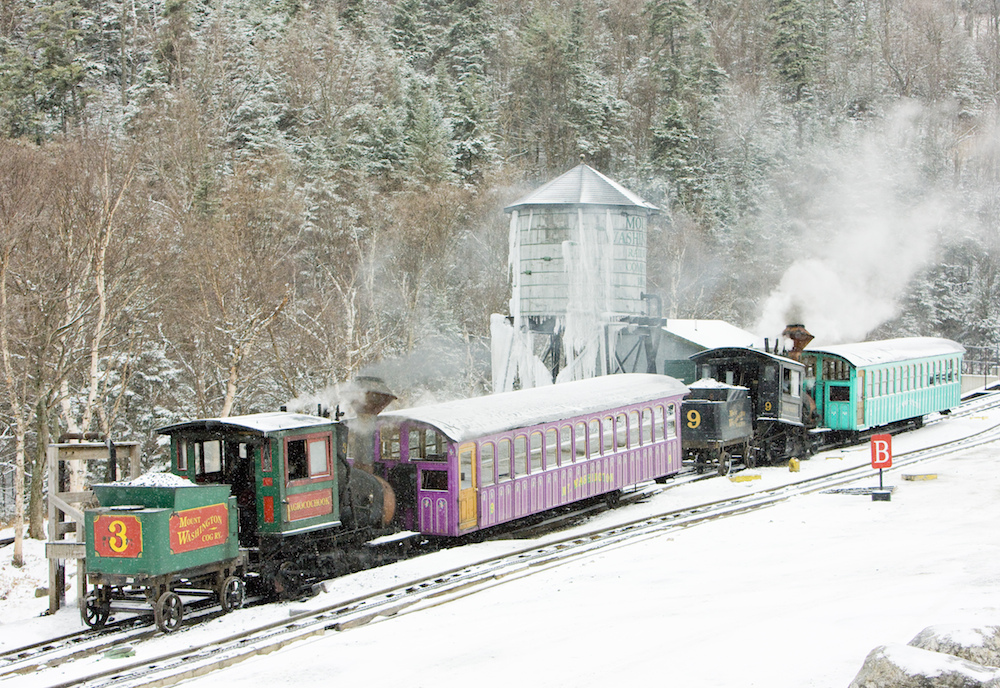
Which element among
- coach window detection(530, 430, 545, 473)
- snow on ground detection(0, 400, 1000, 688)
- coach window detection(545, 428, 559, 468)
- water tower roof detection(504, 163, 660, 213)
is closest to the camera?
snow on ground detection(0, 400, 1000, 688)

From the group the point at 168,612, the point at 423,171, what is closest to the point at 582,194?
the point at 423,171

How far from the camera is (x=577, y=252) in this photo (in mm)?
31500

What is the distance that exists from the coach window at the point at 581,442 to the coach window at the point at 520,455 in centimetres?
177

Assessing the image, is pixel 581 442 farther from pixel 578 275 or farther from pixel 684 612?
pixel 578 275

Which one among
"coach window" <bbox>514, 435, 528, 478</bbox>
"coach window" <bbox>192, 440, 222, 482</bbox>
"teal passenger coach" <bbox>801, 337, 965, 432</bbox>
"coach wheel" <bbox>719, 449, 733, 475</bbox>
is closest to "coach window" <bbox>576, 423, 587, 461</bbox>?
"coach window" <bbox>514, 435, 528, 478</bbox>

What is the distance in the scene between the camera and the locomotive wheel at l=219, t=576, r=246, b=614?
43.8ft

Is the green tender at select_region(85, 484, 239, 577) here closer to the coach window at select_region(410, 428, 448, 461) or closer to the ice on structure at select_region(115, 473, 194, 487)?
the ice on structure at select_region(115, 473, 194, 487)

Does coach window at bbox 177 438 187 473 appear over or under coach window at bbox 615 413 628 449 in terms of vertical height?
over

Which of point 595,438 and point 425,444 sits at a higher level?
point 425,444

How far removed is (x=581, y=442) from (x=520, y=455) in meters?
2.05

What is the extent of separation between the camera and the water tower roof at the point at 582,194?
32.0 m

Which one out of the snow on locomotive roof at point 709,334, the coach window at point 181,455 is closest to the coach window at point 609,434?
the coach window at point 181,455

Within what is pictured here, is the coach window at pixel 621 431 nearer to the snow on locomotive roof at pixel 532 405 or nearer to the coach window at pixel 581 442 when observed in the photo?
the snow on locomotive roof at pixel 532 405

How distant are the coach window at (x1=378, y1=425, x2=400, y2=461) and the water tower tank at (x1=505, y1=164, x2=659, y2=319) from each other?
1532 cm
